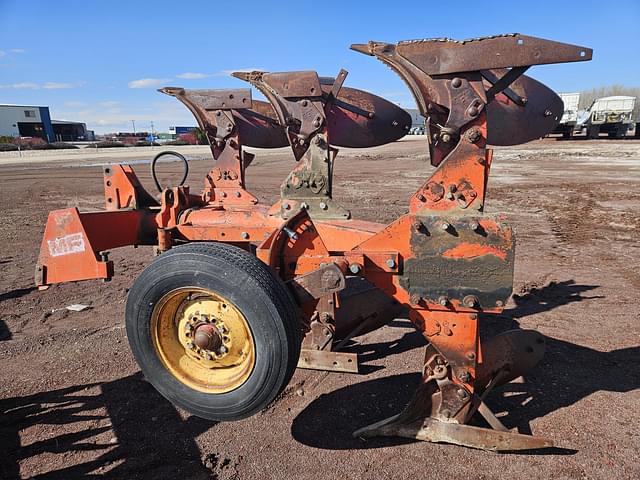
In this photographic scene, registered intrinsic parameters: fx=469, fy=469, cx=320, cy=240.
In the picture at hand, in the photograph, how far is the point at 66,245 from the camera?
3.25 meters

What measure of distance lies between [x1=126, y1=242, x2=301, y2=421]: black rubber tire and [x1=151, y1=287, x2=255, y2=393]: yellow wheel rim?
0.24 feet

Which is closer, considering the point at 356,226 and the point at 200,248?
the point at 200,248

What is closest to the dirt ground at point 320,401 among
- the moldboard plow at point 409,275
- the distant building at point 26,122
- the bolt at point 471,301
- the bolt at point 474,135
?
the moldboard plow at point 409,275

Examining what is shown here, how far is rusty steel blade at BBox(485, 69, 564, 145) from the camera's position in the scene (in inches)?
122

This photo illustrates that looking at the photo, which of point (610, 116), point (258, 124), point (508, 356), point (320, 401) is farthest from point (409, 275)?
point (610, 116)

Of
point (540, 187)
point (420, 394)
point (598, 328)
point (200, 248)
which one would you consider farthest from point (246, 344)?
point (540, 187)

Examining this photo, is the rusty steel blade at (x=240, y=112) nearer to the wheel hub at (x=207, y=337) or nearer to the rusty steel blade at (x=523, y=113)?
the rusty steel blade at (x=523, y=113)

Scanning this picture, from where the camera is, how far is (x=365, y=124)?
4.19m

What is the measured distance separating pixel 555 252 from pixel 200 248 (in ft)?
20.3

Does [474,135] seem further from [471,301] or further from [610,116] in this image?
[610,116]

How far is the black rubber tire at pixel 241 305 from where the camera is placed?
232cm

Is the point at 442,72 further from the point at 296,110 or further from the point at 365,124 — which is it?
the point at 365,124

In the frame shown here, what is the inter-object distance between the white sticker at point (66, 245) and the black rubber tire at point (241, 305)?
0.94 meters

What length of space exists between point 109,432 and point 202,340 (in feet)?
3.39
